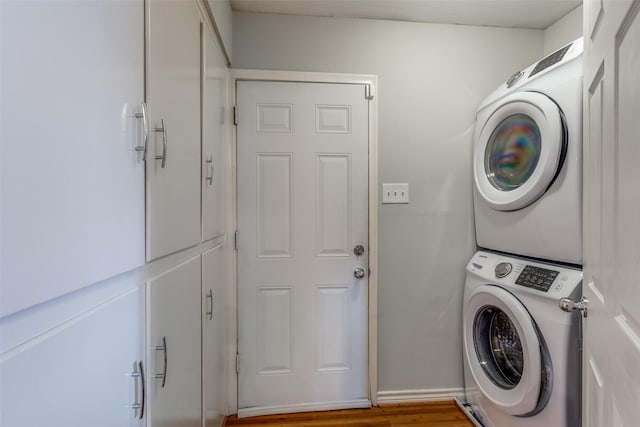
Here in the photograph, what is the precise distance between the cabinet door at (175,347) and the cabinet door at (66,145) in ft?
0.71

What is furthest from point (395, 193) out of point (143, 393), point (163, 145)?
point (143, 393)

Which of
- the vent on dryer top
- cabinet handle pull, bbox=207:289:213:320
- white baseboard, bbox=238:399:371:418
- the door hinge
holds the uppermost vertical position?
the door hinge

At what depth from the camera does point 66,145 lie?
0.48 metres

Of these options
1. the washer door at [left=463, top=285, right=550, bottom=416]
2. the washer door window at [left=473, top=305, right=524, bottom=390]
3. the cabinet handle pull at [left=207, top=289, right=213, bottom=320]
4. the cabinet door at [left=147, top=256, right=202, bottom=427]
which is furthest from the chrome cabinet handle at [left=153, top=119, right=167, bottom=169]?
the washer door window at [left=473, top=305, right=524, bottom=390]

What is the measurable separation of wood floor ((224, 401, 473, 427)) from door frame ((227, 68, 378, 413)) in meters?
0.09

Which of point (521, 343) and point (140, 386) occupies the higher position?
point (140, 386)

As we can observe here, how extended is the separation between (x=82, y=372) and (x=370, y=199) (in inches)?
64.1

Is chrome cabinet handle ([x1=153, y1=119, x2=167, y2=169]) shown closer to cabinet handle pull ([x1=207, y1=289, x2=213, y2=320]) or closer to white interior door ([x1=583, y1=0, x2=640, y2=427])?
cabinet handle pull ([x1=207, y1=289, x2=213, y2=320])

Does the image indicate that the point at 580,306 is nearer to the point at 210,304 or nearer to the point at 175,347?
the point at 175,347

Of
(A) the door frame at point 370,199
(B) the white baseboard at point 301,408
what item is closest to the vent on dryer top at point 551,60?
(A) the door frame at point 370,199

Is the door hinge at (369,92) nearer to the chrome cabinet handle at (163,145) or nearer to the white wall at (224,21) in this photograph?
the white wall at (224,21)

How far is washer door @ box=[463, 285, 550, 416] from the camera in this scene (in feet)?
4.21

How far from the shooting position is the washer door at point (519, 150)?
51.0 inches

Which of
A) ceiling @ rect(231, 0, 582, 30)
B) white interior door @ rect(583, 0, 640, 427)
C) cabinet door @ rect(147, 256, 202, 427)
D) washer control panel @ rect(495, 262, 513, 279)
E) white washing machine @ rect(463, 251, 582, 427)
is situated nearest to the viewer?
white interior door @ rect(583, 0, 640, 427)
